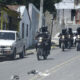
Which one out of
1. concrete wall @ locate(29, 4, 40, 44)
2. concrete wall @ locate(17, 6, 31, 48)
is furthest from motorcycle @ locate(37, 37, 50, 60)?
concrete wall @ locate(29, 4, 40, 44)

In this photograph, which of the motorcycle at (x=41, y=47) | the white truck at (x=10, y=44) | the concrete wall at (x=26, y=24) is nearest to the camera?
the motorcycle at (x=41, y=47)

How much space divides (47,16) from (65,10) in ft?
69.4

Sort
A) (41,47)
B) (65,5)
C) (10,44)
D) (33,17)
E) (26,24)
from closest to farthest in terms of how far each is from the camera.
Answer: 1. (41,47)
2. (10,44)
3. (26,24)
4. (33,17)
5. (65,5)

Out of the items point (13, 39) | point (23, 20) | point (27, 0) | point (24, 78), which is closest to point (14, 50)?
point (13, 39)

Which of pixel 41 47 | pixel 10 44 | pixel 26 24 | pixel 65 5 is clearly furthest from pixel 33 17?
pixel 65 5

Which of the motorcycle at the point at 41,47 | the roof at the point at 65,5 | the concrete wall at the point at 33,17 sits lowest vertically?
the motorcycle at the point at 41,47

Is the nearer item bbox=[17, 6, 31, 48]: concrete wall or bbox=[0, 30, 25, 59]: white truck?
bbox=[0, 30, 25, 59]: white truck

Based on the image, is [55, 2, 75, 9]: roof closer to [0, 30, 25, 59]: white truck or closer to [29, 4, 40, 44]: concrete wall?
[29, 4, 40, 44]: concrete wall

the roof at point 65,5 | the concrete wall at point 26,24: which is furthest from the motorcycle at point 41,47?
the roof at point 65,5

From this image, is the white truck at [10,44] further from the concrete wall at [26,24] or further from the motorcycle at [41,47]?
the concrete wall at [26,24]

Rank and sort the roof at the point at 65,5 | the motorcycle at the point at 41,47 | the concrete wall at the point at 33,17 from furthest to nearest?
1. the roof at the point at 65,5
2. the concrete wall at the point at 33,17
3. the motorcycle at the point at 41,47

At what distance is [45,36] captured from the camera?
2634 centimetres

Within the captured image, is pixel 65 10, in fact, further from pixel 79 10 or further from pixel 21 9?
pixel 21 9

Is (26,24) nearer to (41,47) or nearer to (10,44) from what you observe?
(10,44)
